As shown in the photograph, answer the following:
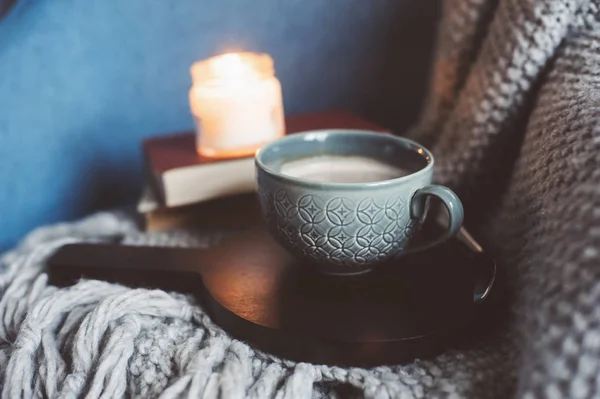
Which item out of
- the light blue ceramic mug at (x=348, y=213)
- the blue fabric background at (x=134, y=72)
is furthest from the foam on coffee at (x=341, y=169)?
the blue fabric background at (x=134, y=72)

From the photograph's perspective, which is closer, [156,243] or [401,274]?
[401,274]

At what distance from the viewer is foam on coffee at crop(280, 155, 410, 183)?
0.44 metres

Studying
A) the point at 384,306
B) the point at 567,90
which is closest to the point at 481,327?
the point at 384,306

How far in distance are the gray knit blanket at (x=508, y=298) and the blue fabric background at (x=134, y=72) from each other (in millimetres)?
86

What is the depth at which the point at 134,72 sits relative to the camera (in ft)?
2.05

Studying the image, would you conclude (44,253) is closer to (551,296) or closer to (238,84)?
(238,84)

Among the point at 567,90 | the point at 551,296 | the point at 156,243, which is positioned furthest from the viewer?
the point at 156,243

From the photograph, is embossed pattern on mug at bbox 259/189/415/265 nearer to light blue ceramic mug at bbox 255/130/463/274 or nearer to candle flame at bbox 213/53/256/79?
light blue ceramic mug at bbox 255/130/463/274

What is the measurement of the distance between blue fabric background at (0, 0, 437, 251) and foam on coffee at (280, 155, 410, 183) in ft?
0.78

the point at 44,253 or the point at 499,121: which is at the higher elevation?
the point at 499,121

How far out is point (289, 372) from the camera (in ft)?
1.17

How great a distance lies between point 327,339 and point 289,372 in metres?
0.03

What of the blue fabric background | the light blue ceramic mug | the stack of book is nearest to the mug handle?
the light blue ceramic mug

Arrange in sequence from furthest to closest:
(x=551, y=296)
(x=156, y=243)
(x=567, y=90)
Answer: (x=156, y=243), (x=567, y=90), (x=551, y=296)
